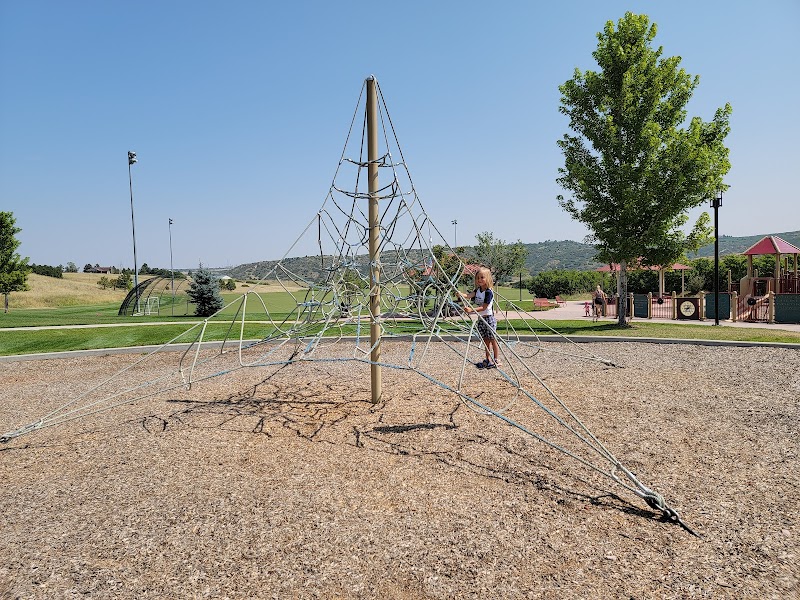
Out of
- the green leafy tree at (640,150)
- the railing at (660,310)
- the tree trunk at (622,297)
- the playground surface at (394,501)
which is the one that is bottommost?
the playground surface at (394,501)

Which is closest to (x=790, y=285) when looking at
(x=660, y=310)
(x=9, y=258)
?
(x=660, y=310)

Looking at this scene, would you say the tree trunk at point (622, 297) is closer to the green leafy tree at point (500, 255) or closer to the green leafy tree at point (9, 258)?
the green leafy tree at point (500, 255)

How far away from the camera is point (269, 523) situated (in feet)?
9.77

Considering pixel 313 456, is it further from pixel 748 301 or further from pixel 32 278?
pixel 32 278

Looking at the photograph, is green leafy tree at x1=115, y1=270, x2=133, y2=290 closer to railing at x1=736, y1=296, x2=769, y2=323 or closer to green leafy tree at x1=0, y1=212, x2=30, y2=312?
green leafy tree at x1=0, y1=212, x2=30, y2=312

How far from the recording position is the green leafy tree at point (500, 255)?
3725 cm

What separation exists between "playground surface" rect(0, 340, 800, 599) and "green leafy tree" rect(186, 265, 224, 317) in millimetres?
17645

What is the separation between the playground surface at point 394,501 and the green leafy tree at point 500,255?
31600 mm

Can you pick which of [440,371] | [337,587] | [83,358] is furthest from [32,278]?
[337,587]

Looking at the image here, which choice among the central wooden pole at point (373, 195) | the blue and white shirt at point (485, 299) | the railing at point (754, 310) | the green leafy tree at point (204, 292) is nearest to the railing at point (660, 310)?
the railing at point (754, 310)

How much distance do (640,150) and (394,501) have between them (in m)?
14.0

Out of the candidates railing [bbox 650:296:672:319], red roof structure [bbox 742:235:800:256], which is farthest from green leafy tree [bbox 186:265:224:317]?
red roof structure [bbox 742:235:800:256]

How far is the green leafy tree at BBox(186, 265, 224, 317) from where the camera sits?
23.0 m

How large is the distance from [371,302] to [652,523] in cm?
316
